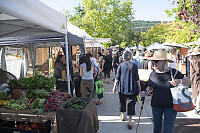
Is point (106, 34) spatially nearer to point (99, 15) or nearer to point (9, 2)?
point (99, 15)

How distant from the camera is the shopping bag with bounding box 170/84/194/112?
8.36 ft

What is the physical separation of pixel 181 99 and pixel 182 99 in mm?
16

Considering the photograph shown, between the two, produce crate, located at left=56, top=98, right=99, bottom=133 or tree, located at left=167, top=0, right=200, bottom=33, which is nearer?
produce crate, located at left=56, top=98, right=99, bottom=133

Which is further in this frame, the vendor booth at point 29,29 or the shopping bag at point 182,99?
the shopping bag at point 182,99

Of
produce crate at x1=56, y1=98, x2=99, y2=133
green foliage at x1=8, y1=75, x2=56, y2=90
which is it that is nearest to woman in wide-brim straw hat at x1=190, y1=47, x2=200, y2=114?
produce crate at x1=56, y1=98, x2=99, y2=133

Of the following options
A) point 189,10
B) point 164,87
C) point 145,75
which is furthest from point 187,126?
point 189,10

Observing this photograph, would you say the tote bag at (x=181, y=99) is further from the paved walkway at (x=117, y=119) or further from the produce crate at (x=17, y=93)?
the produce crate at (x=17, y=93)

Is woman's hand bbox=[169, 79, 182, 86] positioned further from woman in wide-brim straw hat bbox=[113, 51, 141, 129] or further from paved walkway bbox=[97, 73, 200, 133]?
paved walkway bbox=[97, 73, 200, 133]

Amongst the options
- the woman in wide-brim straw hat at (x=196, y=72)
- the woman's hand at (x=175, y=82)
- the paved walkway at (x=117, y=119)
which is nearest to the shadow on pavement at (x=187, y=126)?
the paved walkway at (x=117, y=119)

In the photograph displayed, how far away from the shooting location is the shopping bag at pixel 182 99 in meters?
2.55

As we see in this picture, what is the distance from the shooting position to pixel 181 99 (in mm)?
2557

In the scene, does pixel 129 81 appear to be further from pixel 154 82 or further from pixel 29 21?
pixel 29 21

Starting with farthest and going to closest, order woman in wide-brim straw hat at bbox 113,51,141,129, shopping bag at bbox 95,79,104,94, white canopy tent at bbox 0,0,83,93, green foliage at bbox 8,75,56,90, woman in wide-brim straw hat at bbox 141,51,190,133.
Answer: shopping bag at bbox 95,79,104,94 < woman in wide-brim straw hat at bbox 113,51,141,129 < green foliage at bbox 8,75,56,90 < woman in wide-brim straw hat at bbox 141,51,190,133 < white canopy tent at bbox 0,0,83,93

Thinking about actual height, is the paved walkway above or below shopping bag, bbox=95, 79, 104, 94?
below
